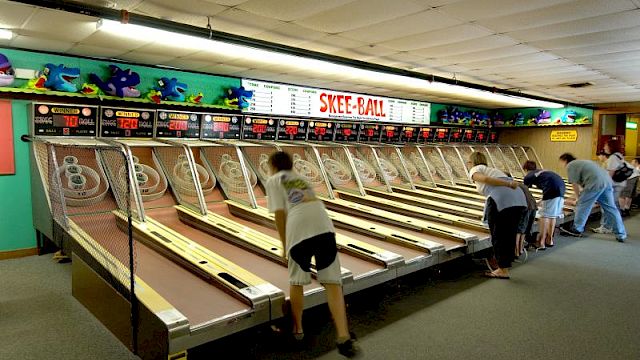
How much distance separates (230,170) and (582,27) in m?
4.92

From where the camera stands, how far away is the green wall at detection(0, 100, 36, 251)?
5770mm

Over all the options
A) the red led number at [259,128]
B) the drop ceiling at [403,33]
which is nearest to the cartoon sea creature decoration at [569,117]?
the drop ceiling at [403,33]

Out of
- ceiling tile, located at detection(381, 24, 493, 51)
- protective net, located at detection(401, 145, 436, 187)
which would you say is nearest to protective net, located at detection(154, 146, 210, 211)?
ceiling tile, located at detection(381, 24, 493, 51)

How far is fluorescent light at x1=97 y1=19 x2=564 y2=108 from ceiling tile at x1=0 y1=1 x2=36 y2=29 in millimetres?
614

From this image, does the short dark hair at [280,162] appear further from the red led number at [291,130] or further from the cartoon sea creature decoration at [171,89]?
the red led number at [291,130]

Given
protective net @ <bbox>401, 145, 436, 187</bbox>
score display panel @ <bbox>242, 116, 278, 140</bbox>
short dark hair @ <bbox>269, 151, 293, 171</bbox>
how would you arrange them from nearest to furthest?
short dark hair @ <bbox>269, 151, 293, 171</bbox>
score display panel @ <bbox>242, 116, 278, 140</bbox>
protective net @ <bbox>401, 145, 436, 187</bbox>

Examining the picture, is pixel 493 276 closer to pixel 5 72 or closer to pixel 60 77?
pixel 60 77

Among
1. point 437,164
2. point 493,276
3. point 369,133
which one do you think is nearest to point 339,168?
point 369,133

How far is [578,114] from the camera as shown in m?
12.2

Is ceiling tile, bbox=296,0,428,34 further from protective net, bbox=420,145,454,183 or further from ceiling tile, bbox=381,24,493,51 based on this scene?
protective net, bbox=420,145,454,183

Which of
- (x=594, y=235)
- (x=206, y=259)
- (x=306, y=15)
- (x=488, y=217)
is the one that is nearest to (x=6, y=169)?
(x=206, y=259)

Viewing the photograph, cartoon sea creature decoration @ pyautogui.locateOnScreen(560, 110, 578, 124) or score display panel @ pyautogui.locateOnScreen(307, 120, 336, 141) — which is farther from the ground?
cartoon sea creature decoration @ pyautogui.locateOnScreen(560, 110, 578, 124)

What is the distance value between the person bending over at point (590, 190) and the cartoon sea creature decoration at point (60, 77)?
7639 mm

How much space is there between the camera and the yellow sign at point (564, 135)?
40.8 ft
